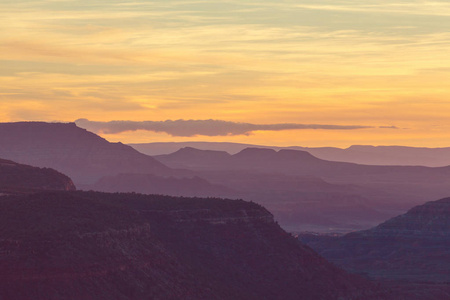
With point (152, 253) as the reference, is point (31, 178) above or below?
above

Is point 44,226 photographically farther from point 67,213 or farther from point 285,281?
point 285,281

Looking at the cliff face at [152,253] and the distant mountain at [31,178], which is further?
the distant mountain at [31,178]

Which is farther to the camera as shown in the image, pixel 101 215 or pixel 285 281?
pixel 285 281

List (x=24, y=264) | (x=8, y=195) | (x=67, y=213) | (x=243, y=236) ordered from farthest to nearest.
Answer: (x=243, y=236) < (x=8, y=195) < (x=67, y=213) < (x=24, y=264)

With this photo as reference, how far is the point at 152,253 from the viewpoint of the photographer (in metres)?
127

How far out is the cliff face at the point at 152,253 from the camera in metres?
107

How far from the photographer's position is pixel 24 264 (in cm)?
10475

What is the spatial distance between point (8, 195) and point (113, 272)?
26471 millimetres

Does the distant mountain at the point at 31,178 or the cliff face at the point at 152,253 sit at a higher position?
the distant mountain at the point at 31,178

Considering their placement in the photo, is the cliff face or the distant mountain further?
the distant mountain

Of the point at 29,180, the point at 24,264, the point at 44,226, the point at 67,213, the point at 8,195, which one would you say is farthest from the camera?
the point at 29,180

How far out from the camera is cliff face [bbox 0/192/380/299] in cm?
10712

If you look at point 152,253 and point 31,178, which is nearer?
point 152,253

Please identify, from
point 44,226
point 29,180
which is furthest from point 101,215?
point 29,180
